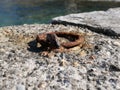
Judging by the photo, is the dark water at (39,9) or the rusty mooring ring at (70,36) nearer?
the rusty mooring ring at (70,36)

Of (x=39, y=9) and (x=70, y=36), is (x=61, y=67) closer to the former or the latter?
(x=70, y=36)

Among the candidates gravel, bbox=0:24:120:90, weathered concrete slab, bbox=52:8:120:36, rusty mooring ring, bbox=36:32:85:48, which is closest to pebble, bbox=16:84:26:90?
gravel, bbox=0:24:120:90

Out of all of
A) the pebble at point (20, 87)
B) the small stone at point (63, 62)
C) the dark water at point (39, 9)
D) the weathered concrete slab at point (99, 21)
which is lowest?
the dark water at point (39, 9)

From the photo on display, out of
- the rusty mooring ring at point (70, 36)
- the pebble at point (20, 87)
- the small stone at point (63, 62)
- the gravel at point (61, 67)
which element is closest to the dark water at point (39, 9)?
the rusty mooring ring at point (70, 36)

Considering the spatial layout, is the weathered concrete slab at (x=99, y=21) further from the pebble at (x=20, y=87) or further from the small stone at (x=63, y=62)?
the pebble at (x=20, y=87)

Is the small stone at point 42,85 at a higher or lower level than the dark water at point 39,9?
higher

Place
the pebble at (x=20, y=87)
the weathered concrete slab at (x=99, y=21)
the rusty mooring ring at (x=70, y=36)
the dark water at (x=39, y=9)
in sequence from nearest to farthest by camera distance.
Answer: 1. the pebble at (x=20, y=87)
2. the rusty mooring ring at (x=70, y=36)
3. the weathered concrete slab at (x=99, y=21)
4. the dark water at (x=39, y=9)

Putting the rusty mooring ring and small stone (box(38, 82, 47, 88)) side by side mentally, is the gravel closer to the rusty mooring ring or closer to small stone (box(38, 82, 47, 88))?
small stone (box(38, 82, 47, 88))

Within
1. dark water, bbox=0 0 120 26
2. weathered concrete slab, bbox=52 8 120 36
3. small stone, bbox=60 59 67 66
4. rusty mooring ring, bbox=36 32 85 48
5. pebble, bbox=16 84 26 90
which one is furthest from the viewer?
dark water, bbox=0 0 120 26
